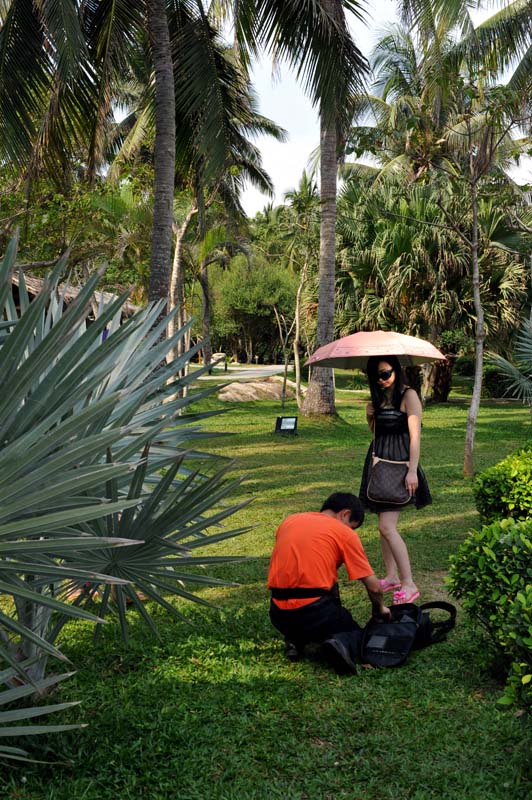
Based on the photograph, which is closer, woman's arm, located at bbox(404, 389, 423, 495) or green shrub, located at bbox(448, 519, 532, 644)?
green shrub, located at bbox(448, 519, 532, 644)

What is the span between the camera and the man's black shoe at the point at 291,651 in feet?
13.1

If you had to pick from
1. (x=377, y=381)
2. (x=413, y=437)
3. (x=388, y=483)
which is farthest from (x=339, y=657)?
(x=377, y=381)

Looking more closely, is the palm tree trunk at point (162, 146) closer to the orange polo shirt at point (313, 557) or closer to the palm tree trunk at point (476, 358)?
the palm tree trunk at point (476, 358)

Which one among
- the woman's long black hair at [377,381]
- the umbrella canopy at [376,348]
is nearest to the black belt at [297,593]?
the woman's long black hair at [377,381]

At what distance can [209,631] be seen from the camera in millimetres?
4414

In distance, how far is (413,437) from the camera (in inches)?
189

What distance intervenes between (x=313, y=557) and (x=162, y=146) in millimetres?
6527

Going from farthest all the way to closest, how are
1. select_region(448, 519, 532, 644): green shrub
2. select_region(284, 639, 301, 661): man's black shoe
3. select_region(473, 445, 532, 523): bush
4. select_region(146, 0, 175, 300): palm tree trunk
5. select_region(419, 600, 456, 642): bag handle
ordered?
select_region(146, 0, 175, 300): palm tree trunk → select_region(473, 445, 532, 523): bush → select_region(419, 600, 456, 642): bag handle → select_region(284, 639, 301, 661): man's black shoe → select_region(448, 519, 532, 644): green shrub

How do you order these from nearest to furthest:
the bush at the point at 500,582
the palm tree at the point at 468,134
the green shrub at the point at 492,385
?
the bush at the point at 500,582, the palm tree at the point at 468,134, the green shrub at the point at 492,385

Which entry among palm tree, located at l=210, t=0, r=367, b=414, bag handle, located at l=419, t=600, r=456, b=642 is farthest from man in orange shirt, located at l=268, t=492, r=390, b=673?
palm tree, located at l=210, t=0, r=367, b=414

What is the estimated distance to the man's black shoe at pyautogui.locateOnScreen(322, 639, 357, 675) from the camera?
3686 mm

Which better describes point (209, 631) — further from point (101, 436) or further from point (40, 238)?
point (40, 238)

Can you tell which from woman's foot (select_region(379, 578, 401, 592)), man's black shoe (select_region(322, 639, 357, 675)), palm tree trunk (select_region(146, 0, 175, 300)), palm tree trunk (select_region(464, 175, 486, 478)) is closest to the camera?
man's black shoe (select_region(322, 639, 357, 675))

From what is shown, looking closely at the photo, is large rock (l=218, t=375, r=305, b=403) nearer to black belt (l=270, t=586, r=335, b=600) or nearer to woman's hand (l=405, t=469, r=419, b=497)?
woman's hand (l=405, t=469, r=419, b=497)
